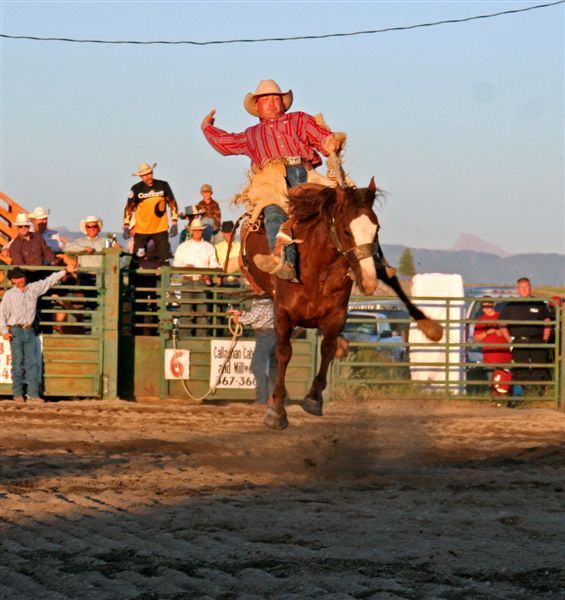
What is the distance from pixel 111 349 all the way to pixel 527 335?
17.9 feet

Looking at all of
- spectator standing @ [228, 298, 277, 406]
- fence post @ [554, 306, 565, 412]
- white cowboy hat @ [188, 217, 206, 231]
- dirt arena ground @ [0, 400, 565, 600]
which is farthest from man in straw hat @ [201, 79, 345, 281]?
fence post @ [554, 306, 565, 412]

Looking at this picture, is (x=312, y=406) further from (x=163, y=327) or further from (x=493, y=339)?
(x=493, y=339)

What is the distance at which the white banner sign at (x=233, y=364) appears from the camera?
51.9ft

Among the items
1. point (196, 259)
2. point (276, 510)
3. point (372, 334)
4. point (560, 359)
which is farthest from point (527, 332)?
point (276, 510)

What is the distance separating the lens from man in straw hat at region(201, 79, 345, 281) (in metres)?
10.2

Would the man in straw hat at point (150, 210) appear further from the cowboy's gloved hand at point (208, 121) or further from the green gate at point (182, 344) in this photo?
the cowboy's gloved hand at point (208, 121)

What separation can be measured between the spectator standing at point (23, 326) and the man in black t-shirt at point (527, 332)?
5.81 metres

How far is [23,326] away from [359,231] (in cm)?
697

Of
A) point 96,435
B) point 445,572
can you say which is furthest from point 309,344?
point 445,572

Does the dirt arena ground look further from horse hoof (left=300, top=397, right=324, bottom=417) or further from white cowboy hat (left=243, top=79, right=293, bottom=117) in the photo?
white cowboy hat (left=243, top=79, right=293, bottom=117)

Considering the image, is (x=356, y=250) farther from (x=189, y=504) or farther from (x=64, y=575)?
(x=64, y=575)

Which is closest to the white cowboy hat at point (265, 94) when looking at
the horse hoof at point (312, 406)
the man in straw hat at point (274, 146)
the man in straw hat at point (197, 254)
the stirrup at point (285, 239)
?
the man in straw hat at point (274, 146)

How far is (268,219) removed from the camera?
1023 centimetres

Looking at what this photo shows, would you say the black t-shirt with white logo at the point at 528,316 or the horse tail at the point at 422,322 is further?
the black t-shirt with white logo at the point at 528,316
